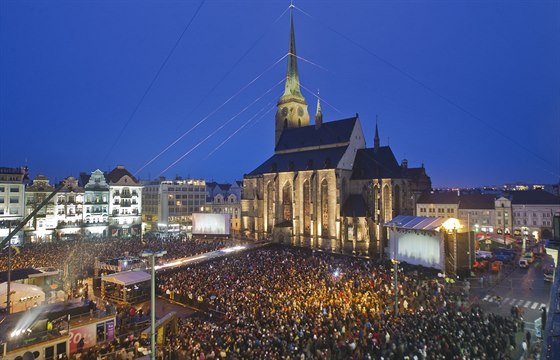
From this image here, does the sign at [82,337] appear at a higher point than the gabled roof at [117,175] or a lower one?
lower

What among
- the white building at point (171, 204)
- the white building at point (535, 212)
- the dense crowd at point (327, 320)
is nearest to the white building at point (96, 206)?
the white building at point (171, 204)

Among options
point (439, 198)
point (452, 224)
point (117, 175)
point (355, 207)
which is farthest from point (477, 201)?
point (117, 175)

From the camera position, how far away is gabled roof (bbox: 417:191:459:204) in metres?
57.0

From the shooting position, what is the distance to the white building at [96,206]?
172 feet

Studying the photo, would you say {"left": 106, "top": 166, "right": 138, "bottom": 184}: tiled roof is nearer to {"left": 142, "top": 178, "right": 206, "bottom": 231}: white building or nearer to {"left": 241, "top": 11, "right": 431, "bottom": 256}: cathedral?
{"left": 142, "top": 178, "right": 206, "bottom": 231}: white building

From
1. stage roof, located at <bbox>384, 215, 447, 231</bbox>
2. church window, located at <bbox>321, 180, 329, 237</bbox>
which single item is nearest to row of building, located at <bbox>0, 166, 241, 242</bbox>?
church window, located at <bbox>321, 180, 329, 237</bbox>

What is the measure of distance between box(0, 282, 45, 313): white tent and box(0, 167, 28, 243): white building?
108 feet

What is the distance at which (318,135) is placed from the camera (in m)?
49.7

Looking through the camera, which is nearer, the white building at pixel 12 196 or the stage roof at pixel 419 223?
the stage roof at pixel 419 223

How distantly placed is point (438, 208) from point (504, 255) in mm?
23278

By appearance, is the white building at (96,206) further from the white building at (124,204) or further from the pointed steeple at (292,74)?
the pointed steeple at (292,74)

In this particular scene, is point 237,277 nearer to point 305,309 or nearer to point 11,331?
point 305,309

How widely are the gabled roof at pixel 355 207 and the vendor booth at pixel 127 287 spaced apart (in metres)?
25.7

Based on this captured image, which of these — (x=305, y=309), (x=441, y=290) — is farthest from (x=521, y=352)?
(x=305, y=309)
